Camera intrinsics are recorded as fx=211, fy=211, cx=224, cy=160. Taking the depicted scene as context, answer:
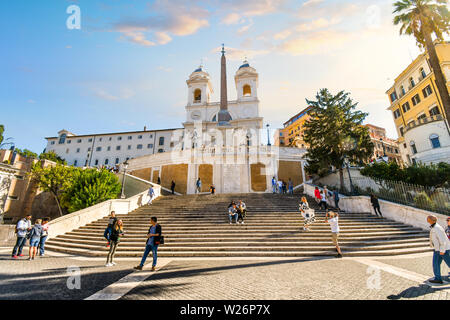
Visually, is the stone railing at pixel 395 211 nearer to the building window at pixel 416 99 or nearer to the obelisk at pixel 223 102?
the building window at pixel 416 99

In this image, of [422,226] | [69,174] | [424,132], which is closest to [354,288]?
[422,226]

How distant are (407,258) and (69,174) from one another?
79.5 feet

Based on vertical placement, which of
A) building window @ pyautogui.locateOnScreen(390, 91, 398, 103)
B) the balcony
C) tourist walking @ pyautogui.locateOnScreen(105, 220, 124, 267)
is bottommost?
tourist walking @ pyautogui.locateOnScreen(105, 220, 124, 267)

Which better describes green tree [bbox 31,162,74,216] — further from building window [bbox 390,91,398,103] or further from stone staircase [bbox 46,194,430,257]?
building window [bbox 390,91,398,103]

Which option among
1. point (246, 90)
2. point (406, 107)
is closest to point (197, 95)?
point (246, 90)

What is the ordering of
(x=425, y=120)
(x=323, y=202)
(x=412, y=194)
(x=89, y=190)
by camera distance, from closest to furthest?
(x=412, y=194), (x=323, y=202), (x=89, y=190), (x=425, y=120)

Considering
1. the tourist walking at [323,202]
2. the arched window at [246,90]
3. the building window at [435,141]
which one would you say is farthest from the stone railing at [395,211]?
the arched window at [246,90]

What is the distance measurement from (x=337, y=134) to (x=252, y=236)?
40.4 ft

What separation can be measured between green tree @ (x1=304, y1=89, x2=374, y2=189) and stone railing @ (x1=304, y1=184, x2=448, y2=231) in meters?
3.87

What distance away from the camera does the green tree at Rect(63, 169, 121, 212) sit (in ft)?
51.6

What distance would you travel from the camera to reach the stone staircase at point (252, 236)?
315 inches

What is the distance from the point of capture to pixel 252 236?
9336 mm

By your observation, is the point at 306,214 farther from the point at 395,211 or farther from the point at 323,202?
the point at 395,211

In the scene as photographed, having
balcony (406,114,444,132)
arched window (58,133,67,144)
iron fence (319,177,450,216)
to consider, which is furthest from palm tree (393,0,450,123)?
arched window (58,133,67,144)
